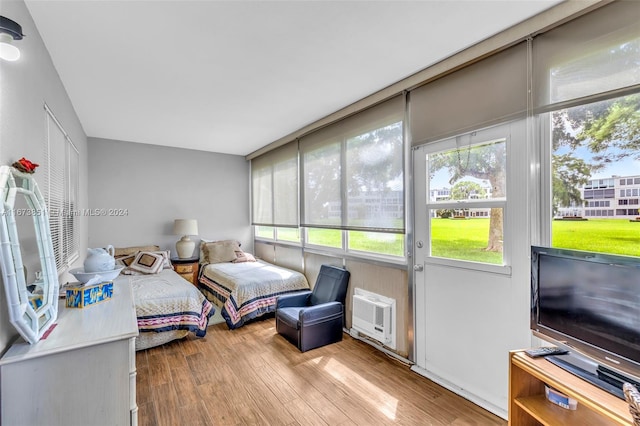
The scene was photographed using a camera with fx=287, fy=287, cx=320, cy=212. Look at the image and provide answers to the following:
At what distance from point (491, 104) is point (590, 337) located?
1568 mm

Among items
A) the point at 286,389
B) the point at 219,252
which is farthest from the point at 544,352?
the point at 219,252

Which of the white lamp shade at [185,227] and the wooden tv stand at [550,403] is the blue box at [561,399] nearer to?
the wooden tv stand at [550,403]

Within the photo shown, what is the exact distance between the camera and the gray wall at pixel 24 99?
1.26 metres

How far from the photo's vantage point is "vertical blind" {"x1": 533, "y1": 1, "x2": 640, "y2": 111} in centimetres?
150

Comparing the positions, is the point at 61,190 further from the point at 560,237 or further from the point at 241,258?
the point at 560,237

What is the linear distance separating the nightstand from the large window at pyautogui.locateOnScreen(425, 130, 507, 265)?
3.97 metres

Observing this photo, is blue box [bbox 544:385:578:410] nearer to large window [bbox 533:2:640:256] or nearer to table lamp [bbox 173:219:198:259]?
large window [bbox 533:2:640:256]

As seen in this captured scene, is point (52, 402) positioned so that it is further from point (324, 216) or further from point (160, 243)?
point (160, 243)

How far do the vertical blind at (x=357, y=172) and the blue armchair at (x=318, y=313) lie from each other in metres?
0.67

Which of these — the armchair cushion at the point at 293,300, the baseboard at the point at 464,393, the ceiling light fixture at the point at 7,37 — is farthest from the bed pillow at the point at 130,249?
the baseboard at the point at 464,393

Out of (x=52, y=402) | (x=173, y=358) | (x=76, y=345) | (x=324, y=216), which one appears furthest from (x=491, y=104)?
(x=173, y=358)

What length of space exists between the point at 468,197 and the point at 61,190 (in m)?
3.56

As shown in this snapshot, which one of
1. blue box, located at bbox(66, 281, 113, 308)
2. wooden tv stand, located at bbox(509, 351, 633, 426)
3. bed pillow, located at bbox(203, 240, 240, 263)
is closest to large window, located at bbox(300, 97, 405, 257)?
wooden tv stand, located at bbox(509, 351, 633, 426)

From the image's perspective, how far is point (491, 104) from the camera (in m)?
2.10
